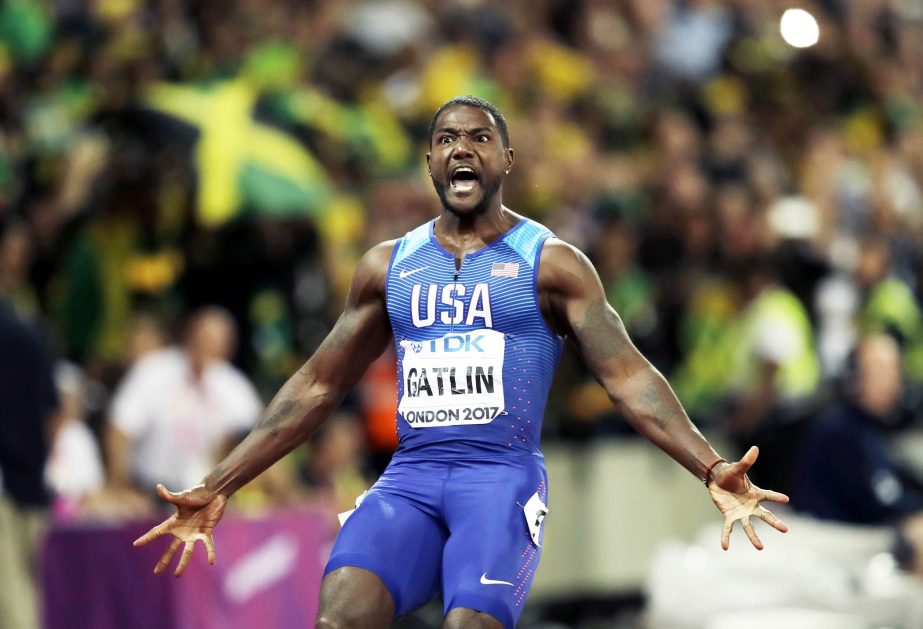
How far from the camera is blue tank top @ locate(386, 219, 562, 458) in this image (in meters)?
5.90

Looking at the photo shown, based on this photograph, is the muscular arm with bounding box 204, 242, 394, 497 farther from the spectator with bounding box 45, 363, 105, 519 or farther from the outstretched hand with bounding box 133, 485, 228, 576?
the spectator with bounding box 45, 363, 105, 519

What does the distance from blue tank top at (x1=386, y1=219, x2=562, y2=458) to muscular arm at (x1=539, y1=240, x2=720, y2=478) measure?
0.08 m

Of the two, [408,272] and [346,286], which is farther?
[346,286]

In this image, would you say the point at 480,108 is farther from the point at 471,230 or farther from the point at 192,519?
the point at 192,519

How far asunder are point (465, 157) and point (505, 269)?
455mm

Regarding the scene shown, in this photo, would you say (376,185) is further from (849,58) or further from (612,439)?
(849,58)

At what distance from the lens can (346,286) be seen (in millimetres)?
12062

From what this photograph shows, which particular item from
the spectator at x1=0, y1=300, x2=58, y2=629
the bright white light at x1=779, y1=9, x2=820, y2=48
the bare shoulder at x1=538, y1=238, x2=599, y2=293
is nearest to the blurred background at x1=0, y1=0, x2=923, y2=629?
the spectator at x1=0, y1=300, x2=58, y2=629

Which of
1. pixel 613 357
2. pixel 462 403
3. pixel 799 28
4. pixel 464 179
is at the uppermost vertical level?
pixel 799 28

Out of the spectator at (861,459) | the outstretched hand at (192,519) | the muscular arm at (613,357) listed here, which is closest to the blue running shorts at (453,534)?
the muscular arm at (613,357)

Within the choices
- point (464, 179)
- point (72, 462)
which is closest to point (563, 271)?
point (464, 179)

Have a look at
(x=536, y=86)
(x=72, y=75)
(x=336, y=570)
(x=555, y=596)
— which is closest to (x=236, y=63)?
(x=72, y=75)

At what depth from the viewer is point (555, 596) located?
13.0 m

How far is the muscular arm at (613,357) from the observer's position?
5.73m
